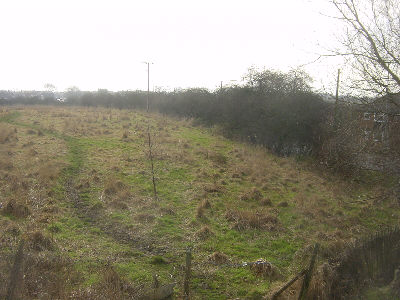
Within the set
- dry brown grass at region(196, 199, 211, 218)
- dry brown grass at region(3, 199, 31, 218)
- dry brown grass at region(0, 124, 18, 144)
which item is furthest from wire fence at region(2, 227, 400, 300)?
dry brown grass at region(0, 124, 18, 144)

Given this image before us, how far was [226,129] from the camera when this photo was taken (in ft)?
78.8

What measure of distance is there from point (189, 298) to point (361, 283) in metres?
2.49

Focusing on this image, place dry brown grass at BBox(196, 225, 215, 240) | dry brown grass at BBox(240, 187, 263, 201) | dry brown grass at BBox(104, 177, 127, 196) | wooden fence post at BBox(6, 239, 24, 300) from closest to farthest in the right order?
wooden fence post at BBox(6, 239, 24, 300), dry brown grass at BBox(196, 225, 215, 240), dry brown grass at BBox(104, 177, 127, 196), dry brown grass at BBox(240, 187, 263, 201)

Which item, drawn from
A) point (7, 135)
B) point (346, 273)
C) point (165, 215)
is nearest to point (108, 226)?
point (165, 215)

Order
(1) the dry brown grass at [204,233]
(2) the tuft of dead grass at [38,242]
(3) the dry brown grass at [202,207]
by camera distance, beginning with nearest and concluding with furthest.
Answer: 1. (2) the tuft of dead grass at [38,242]
2. (1) the dry brown grass at [204,233]
3. (3) the dry brown grass at [202,207]

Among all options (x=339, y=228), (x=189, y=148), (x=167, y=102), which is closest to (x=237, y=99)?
(x=189, y=148)

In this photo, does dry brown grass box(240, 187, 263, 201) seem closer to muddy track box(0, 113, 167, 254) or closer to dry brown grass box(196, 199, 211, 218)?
dry brown grass box(196, 199, 211, 218)

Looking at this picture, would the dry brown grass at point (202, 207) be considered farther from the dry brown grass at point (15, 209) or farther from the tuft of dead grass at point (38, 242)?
the dry brown grass at point (15, 209)

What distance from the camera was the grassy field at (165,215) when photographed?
5.76m

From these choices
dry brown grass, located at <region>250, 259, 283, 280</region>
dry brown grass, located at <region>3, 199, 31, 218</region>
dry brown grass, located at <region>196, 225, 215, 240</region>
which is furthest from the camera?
dry brown grass, located at <region>3, 199, 31, 218</region>

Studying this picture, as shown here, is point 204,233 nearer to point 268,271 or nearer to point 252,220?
point 252,220

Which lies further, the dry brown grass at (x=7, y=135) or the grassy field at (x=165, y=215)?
the dry brown grass at (x=7, y=135)

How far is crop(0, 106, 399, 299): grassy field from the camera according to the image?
227 inches

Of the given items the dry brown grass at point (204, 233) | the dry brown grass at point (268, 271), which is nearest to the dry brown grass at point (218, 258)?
the dry brown grass at point (268, 271)
